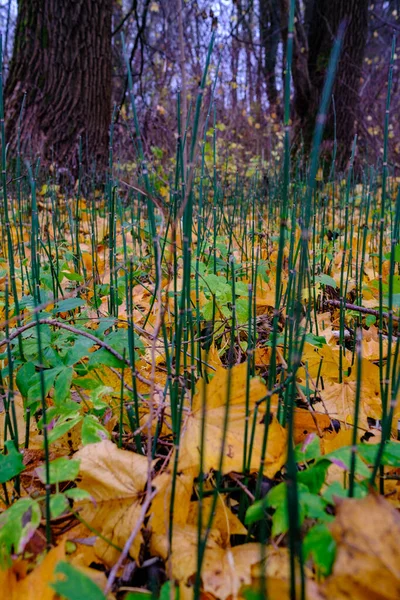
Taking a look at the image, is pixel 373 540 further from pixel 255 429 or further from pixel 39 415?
pixel 39 415

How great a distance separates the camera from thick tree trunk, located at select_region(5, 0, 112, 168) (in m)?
3.04

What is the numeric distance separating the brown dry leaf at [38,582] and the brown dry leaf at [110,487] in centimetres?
9

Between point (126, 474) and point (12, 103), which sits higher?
point (12, 103)

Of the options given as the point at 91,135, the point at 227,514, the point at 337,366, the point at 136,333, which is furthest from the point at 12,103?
the point at 227,514

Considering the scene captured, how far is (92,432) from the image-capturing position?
619 millimetres

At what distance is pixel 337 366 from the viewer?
0.89 meters

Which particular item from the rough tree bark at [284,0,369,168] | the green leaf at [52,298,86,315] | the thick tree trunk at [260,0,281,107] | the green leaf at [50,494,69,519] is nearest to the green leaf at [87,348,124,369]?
the green leaf at [52,298,86,315]

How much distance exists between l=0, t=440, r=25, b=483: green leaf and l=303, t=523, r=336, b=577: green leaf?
366 mm

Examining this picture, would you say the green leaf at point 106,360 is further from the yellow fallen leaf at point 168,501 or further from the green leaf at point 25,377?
the yellow fallen leaf at point 168,501

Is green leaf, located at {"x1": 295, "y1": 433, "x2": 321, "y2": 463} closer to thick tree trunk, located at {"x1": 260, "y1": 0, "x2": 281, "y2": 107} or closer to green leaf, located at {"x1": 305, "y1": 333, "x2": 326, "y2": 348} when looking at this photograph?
green leaf, located at {"x1": 305, "y1": 333, "x2": 326, "y2": 348}

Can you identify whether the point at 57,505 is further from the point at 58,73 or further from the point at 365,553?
the point at 58,73

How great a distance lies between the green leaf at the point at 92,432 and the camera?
609mm

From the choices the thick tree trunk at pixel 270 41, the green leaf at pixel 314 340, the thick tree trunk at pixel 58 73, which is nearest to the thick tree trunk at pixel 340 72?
the thick tree trunk at pixel 58 73

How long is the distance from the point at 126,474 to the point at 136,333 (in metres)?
0.45
